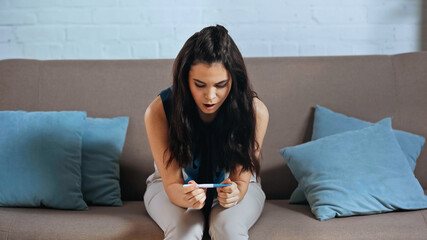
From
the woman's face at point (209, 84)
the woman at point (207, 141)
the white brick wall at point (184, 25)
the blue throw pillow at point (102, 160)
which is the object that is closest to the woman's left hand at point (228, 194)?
the woman at point (207, 141)

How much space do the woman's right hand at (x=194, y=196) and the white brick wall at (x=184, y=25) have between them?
1256 mm

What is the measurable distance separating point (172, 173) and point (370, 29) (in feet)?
5.16

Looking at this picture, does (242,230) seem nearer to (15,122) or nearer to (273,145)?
(273,145)

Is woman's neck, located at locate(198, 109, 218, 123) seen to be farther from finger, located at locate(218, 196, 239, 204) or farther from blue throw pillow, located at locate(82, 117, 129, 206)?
blue throw pillow, located at locate(82, 117, 129, 206)

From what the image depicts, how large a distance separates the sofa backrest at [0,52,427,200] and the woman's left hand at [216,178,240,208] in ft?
1.89

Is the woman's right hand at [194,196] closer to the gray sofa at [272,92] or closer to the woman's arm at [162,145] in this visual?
the woman's arm at [162,145]

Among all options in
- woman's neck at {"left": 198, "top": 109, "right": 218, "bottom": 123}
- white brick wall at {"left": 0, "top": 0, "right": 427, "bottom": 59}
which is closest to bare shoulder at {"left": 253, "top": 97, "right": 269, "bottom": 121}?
woman's neck at {"left": 198, "top": 109, "right": 218, "bottom": 123}

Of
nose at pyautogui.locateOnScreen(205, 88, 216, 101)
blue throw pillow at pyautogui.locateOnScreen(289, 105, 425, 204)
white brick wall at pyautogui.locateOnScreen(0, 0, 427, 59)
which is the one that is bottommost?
blue throw pillow at pyautogui.locateOnScreen(289, 105, 425, 204)

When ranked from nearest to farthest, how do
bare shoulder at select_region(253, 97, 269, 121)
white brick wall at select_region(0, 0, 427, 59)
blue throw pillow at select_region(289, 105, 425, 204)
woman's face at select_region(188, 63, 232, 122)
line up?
woman's face at select_region(188, 63, 232, 122)
bare shoulder at select_region(253, 97, 269, 121)
blue throw pillow at select_region(289, 105, 425, 204)
white brick wall at select_region(0, 0, 427, 59)

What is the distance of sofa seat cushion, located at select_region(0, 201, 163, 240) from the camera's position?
5.31ft

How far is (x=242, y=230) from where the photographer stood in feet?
4.85

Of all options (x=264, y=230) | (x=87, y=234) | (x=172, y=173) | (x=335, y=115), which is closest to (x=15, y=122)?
(x=87, y=234)

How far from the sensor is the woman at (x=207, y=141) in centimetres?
146

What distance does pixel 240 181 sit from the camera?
1.62 m
